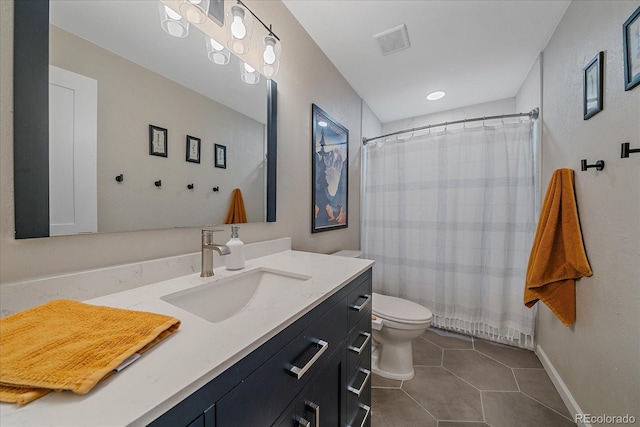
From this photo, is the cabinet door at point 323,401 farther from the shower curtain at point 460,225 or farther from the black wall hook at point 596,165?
the shower curtain at point 460,225

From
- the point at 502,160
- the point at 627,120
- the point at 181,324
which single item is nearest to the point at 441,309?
the point at 502,160

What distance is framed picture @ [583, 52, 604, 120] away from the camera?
1.09 metres

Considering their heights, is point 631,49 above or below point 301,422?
above

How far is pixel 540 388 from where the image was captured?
1.49 metres

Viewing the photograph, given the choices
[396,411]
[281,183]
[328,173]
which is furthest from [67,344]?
[328,173]

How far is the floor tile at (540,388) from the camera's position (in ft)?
4.46

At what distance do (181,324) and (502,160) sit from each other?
2.38m

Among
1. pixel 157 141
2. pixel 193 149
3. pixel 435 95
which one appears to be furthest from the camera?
pixel 435 95

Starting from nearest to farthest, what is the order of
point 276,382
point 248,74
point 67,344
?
point 67,344 < point 276,382 < point 248,74

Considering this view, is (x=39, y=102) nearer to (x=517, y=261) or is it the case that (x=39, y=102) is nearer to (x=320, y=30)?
(x=320, y=30)

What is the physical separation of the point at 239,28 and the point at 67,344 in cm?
126

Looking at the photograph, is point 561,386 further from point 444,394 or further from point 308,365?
point 308,365

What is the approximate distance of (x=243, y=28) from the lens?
3.57ft

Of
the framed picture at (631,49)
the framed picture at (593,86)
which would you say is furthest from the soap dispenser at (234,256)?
the framed picture at (593,86)
